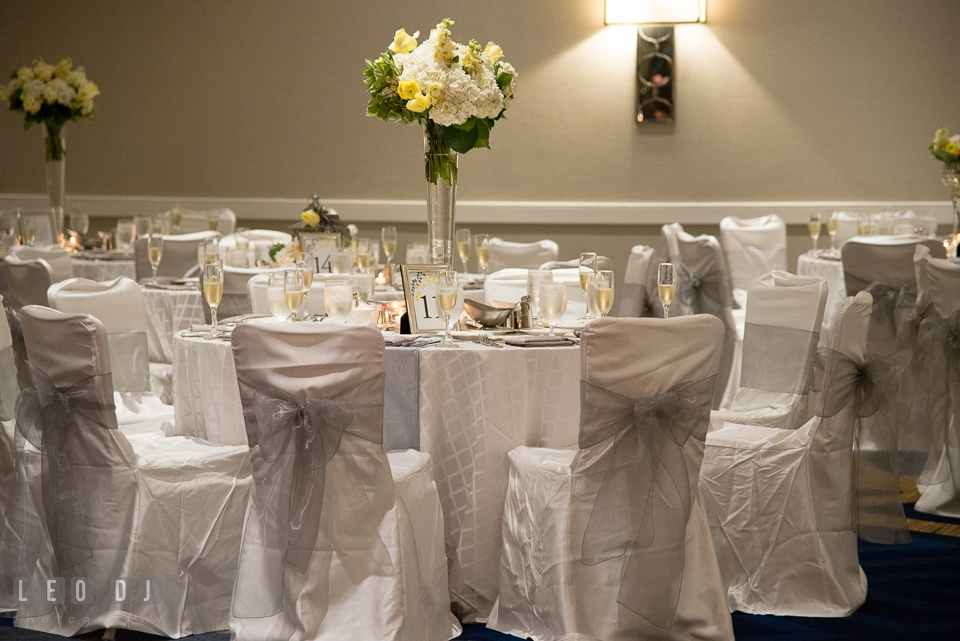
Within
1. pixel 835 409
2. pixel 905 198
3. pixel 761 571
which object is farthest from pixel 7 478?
pixel 905 198

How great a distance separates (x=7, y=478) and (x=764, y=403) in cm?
258

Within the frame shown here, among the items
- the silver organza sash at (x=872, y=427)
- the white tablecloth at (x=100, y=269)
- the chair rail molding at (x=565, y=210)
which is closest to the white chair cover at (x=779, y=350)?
the silver organza sash at (x=872, y=427)

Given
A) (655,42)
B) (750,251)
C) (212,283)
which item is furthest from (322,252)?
(655,42)

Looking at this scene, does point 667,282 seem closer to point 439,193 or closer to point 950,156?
point 439,193

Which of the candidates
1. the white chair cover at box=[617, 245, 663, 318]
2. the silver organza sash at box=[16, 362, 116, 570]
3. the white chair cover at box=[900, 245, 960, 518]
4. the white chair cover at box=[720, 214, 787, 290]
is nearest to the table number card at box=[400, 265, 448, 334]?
the silver organza sash at box=[16, 362, 116, 570]

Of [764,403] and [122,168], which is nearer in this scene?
[764,403]

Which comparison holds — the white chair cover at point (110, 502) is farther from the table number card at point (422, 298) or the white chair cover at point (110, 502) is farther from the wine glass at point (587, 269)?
the wine glass at point (587, 269)

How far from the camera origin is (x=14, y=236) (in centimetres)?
543

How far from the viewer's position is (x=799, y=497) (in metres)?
2.89

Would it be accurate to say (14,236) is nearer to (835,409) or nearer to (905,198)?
(835,409)

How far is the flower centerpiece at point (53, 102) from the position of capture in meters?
6.20

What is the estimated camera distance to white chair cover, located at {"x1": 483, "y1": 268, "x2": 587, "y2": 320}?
4.05 m

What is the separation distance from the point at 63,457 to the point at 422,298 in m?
1.12

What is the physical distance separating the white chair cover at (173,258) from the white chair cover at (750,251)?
3.36 m
